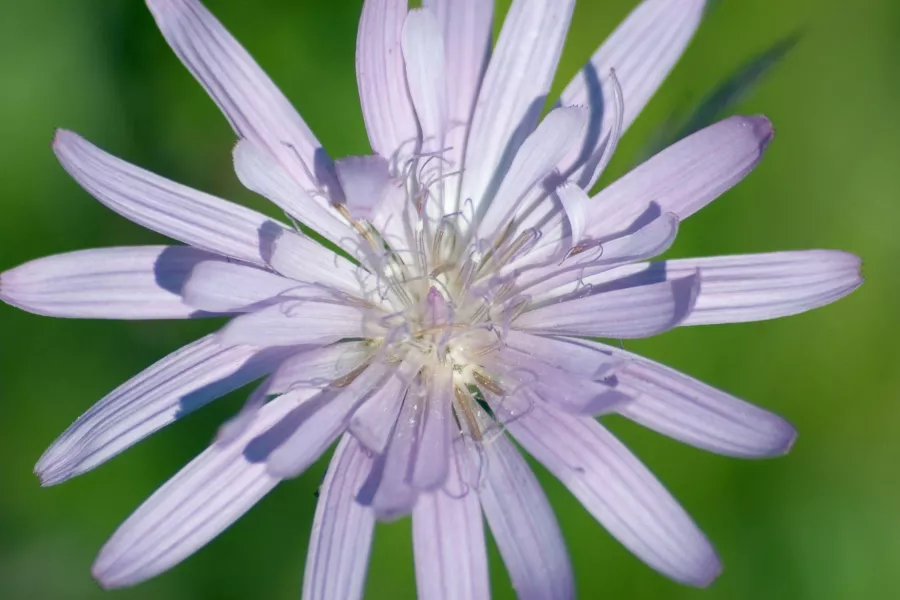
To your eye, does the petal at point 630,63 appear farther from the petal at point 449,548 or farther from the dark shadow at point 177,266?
the dark shadow at point 177,266

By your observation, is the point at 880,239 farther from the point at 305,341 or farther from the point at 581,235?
the point at 305,341

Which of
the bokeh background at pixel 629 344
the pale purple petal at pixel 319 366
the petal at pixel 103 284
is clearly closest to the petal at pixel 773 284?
the pale purple petal at pixel 319 366

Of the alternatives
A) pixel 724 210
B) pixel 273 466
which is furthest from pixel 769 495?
pixel 273 466

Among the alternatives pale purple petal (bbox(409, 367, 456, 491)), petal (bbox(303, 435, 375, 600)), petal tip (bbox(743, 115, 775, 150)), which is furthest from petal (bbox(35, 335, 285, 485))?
petal tip (bbox(743, 115, 775, 150))

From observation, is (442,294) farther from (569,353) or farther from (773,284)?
(773,284)

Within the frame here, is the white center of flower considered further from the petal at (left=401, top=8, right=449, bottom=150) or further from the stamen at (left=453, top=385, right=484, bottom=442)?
the petal at (left=401, top=8, right=449, bottom=150)

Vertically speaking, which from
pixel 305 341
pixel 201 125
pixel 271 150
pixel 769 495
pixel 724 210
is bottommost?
pixel 769 495
